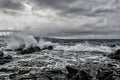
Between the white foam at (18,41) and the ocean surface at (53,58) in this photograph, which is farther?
the white foam at (18,41)

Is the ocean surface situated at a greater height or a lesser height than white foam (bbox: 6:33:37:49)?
lesser

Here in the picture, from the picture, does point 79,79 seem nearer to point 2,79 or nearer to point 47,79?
point 47,79

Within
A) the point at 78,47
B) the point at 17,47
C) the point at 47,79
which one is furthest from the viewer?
the point at 78,47

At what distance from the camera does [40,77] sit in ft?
38.1

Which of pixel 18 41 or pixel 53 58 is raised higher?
pixel 18 41

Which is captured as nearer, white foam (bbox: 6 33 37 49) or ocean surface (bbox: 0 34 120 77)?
ocean surface (bbox: 0 34 120 77)

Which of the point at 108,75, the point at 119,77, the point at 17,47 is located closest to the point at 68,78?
the point at 108,75

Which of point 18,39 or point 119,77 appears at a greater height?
point 18,39

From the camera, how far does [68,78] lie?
11.4 m

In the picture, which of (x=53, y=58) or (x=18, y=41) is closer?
(x=53, y=58)

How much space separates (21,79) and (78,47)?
32577 millimetres

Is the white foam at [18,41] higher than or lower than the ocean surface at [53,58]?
higher

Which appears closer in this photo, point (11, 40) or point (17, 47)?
point (17, 47)

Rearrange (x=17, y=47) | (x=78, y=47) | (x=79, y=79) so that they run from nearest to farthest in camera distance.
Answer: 1. (x=79, y=79)
2. (x=17, y=47)
3. (x=78, y=47)
